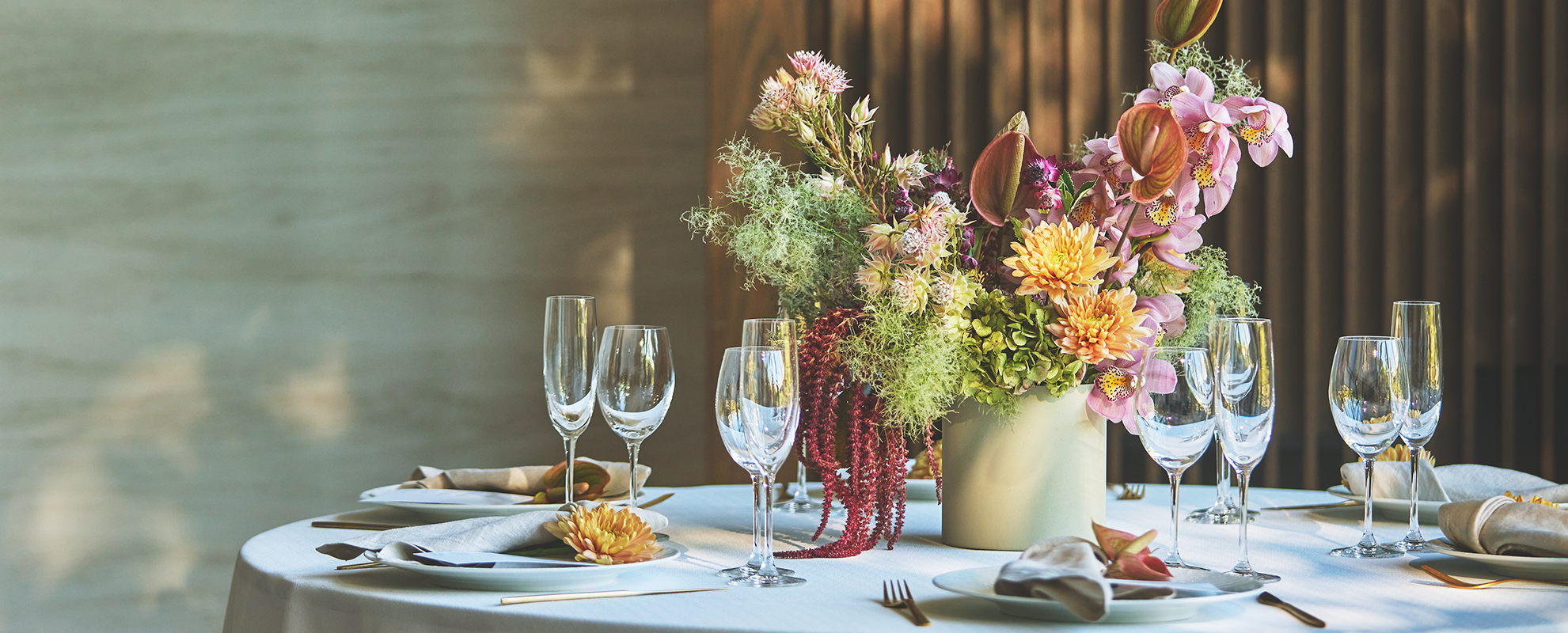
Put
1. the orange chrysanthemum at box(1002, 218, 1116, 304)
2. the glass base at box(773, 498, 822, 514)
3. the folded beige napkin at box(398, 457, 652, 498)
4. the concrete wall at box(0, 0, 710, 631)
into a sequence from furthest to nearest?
1. the concrete wall at box(0, 0, 710, 631)
2. the glass base at box(773, 498, 822, 514)
3. the folded beige napkin at box(398, 457, 652, 498)
4. the orange chrysanthemum at box(1002, 218, 1116, 304)

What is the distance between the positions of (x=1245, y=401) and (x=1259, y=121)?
0.97 feet

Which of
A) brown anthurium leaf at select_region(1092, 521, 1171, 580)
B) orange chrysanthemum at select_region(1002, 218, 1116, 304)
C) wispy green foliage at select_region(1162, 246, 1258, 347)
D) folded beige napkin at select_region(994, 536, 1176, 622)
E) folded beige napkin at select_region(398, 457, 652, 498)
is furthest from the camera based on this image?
folded beige napkin at select_region(398, 457, 652, 498)

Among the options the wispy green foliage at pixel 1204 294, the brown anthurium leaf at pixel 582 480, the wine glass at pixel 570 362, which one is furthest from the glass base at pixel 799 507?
the wispy green foliage at pixel 1204 294

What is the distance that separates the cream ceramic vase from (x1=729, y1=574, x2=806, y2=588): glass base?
27cm

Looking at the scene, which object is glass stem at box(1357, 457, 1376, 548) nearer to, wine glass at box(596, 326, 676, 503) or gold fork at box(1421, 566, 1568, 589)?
gold fork at box(1421, 566, 1568, 589)

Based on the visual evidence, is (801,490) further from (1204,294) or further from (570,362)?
(1204,294)

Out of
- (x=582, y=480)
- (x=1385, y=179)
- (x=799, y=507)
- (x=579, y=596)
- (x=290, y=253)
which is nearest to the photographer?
(x=579, y=596)

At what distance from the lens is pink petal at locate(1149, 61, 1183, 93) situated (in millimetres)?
1234

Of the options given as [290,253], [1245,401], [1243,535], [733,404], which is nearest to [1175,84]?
[1245,401]

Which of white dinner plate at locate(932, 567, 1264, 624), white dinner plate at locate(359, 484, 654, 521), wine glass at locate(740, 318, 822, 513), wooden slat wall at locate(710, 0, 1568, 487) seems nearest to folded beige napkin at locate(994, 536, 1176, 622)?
white dinner plate at locate(932, 567, 1264, 624)

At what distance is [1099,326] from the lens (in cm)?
121

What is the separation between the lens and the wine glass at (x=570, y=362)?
52.9 inches

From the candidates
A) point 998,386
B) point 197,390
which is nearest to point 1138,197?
point 998,386

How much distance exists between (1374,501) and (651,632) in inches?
38.6
